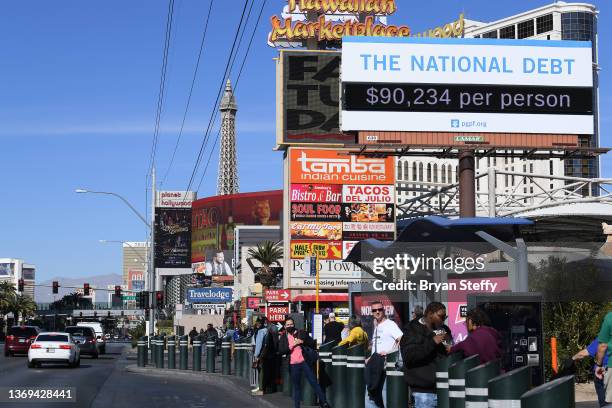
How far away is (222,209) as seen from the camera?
634ft

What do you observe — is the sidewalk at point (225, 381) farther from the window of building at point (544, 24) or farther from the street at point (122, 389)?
the window of building at point (544, 24)

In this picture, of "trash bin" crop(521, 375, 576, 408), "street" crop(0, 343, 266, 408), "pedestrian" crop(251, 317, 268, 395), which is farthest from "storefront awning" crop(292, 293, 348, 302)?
"trash bin" crop(521, 375, 576, 408)

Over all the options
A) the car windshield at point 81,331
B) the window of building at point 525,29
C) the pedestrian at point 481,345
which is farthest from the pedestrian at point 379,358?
the window of building at point 525,29

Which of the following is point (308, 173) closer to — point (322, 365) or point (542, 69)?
point (542, 69)

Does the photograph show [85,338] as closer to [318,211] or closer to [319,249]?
[319,249]

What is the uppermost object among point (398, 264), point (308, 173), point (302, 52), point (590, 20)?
point (590, 20)

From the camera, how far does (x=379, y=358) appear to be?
15344mm

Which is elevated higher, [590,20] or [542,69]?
[590,20]

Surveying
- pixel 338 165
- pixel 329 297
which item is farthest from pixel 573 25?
pixel 329 297

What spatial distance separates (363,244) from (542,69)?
17307 mm

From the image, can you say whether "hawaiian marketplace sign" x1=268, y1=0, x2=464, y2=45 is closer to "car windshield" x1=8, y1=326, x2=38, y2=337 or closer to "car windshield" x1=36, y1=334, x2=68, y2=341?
"car windshield" x1=8, y1=326, x2=38, y2=337

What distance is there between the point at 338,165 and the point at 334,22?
9625 mm

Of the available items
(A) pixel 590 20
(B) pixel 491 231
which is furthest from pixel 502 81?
(A) pixel 590 20

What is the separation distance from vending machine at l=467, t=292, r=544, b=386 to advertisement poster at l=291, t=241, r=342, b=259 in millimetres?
41561
